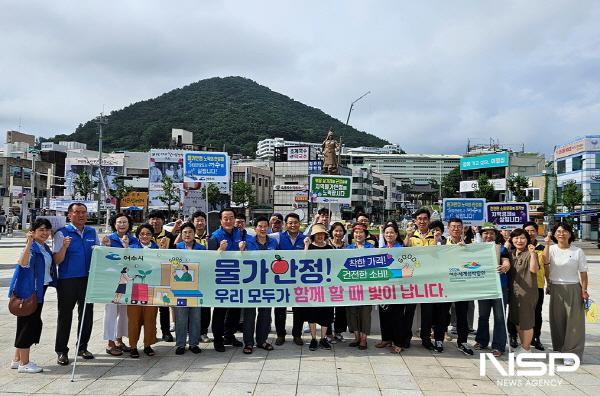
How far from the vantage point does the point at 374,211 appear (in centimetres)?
8650

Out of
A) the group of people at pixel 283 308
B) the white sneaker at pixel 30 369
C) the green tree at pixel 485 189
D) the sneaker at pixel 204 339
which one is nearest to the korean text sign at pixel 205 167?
the group of people at pixel 283 308

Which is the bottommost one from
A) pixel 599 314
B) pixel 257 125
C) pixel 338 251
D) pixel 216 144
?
pixel 599 314

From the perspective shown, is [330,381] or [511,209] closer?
[330,381]

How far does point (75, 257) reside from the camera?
217 inches

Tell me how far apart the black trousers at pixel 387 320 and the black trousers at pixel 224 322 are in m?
2.01

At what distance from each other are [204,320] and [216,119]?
13517 cm

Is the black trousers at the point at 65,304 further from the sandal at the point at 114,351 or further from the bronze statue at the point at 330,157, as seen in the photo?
the bronze statue at the point at 330,157

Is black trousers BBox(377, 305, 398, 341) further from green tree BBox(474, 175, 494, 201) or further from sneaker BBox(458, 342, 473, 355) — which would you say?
green tree BBox(474, 175, 494, 201)

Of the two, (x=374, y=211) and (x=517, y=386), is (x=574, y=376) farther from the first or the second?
(x=374, y=211)

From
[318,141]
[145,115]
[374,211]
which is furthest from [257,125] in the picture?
[374,211]

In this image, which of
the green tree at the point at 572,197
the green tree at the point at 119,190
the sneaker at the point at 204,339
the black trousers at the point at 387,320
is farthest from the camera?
the green tree at the point at 119,190

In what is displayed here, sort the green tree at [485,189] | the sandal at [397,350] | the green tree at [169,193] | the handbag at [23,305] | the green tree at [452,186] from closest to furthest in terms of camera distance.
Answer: the handbag at [23,305]
the sandal at [397,350]
the green tree at [485,189]
the green tree at [169,193]
the green tree at [452,186]

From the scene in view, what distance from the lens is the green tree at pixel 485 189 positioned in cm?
5609

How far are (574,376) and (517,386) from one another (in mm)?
881
